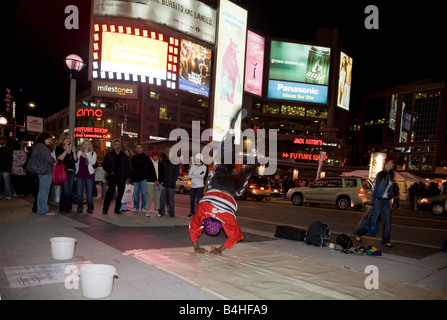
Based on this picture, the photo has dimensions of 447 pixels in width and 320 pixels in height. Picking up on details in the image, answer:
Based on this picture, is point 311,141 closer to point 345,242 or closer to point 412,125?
point 412,125

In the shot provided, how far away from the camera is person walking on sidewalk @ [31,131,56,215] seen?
689 cm

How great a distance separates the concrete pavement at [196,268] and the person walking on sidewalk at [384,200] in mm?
900

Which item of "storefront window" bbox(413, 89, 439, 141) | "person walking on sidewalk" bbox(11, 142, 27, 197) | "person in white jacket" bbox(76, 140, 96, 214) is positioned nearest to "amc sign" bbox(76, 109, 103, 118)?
"person walking on sidewalk" bbox(11, 142, 27, 197)

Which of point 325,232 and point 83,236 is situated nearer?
point 83,236

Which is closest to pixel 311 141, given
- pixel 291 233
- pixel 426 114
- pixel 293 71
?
pixel 293 71

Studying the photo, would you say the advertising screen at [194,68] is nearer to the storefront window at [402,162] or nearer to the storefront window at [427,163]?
the storefront window at [427,163]

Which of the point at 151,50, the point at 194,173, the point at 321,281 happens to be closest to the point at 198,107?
the point at 151,50

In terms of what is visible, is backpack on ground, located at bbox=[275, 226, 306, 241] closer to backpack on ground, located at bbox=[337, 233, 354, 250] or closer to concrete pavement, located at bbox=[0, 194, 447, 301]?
concrete pavement, located at bbox=[0, 194, 447, 301]

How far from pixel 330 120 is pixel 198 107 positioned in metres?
27.7

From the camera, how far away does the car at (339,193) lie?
15961 millimetres

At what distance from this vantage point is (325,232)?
248 inches

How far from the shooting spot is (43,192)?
23.3 feet

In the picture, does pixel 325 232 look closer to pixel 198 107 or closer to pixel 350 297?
pixel 350 297
